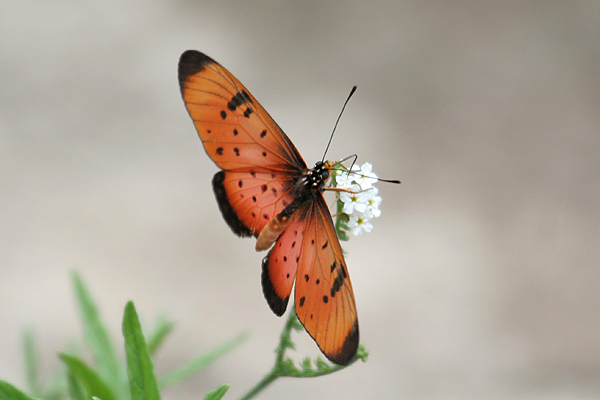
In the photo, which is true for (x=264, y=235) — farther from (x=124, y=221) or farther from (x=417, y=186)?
(x=417, y=186)

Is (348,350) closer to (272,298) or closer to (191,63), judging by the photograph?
(272,298)

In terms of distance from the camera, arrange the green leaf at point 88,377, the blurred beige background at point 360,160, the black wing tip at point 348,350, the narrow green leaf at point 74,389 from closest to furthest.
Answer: the black wing tip at point 348,350 → the green leaf at point 88,377 → the narrow green leaf at point 74,389 → the blurred beige background at point 360,160

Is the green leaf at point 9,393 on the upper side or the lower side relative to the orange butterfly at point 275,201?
lower

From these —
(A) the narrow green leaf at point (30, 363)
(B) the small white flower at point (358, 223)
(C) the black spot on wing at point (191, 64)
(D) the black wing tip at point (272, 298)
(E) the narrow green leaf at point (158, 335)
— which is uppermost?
(C) the black spot on wing at point (191, 64)

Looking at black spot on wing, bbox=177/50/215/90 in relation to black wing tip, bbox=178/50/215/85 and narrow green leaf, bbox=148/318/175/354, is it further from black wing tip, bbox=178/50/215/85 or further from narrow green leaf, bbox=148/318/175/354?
narrow green leaf, bbox=148/318/175/354

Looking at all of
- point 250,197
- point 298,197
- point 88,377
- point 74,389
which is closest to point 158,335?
point 74,389

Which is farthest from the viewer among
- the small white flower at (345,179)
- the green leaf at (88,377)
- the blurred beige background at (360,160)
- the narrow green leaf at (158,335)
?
the blurred beige background at (360,160)

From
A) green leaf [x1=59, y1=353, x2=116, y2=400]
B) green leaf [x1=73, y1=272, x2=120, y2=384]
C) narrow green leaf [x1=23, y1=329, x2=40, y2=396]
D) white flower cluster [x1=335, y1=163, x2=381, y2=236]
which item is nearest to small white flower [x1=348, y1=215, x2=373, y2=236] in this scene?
white flower cluster [x1=335, y1=163, x2=381, y2=236]

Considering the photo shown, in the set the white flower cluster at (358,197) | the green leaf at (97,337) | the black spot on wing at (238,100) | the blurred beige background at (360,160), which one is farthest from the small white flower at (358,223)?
the blurred beige background at (360,160)

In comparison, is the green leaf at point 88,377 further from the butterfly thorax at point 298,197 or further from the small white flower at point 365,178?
the small white flower at point 365,178
